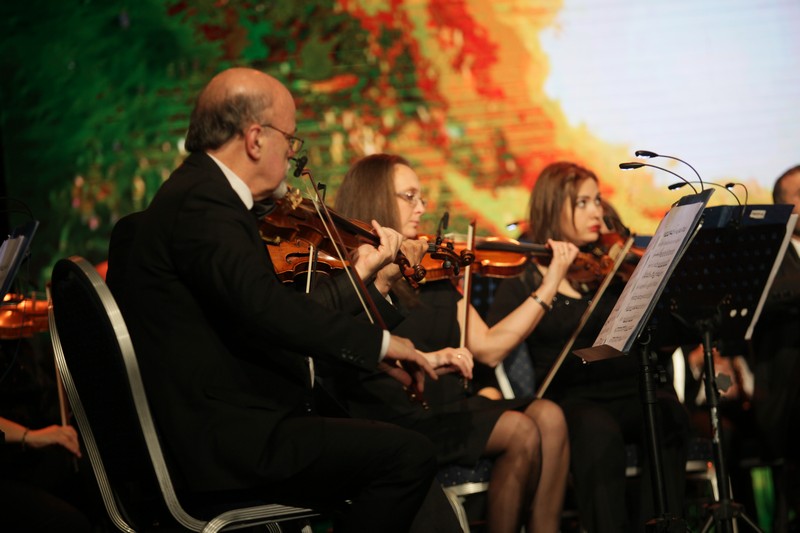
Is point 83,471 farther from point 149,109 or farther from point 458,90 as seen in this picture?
point 458,90

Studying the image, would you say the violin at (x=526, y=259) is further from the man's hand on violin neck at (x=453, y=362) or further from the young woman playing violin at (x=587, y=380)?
the man's hand on violin neck at (x=453, y=362)

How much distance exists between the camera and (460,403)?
2863 mm

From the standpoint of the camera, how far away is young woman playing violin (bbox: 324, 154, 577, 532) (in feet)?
8.59

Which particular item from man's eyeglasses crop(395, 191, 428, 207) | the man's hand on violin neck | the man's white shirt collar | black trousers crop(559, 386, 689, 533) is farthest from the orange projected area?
the man's white shirt collar

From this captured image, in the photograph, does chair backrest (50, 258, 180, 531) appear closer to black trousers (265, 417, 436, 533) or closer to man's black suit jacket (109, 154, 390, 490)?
man's black suit jacket (109, 154, 390, 490)

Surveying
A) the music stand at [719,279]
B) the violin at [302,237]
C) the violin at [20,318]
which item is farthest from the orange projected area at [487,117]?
the violin at [20,318]

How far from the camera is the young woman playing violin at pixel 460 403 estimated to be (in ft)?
8.59

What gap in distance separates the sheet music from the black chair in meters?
0.82

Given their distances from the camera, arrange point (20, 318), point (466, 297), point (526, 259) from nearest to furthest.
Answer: point (20, 318) → point (466, 297) → point (526, 259)

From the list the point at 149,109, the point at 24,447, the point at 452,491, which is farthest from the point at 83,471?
the point at 149,109

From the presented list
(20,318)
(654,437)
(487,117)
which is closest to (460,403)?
(654,437)

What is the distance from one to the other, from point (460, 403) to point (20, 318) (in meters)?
1.39

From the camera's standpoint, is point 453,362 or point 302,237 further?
point 302,237

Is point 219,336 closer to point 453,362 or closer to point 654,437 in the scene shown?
point 453,362
